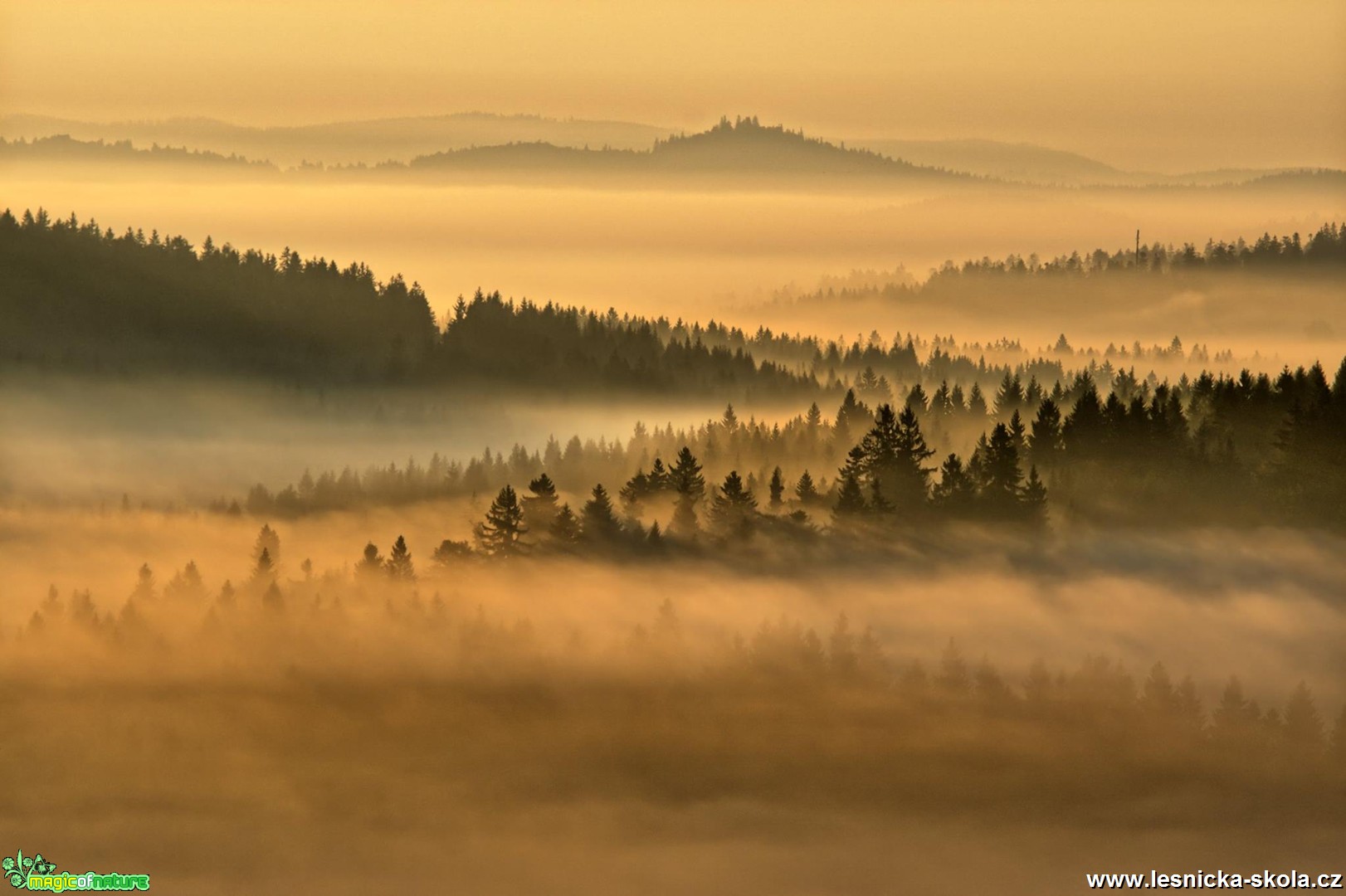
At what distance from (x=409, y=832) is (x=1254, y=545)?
77278mm

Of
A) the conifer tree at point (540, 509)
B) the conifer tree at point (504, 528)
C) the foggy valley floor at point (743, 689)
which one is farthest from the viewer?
the conifer tree at point (540, 509)

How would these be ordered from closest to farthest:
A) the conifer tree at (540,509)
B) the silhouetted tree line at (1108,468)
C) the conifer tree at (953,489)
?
the silhouetted tree line at (1108,468), the conifer tree at (953,489), the conifer tree at (540,509)

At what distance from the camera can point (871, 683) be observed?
187 meters

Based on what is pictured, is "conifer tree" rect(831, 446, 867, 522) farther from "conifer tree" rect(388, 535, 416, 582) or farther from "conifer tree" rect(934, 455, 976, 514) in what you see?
"conifer tree" rect(388, 535, 416, 582)

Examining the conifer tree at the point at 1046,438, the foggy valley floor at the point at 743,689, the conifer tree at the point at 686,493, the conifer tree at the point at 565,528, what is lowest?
the foggy valley floor at the point at 743,689

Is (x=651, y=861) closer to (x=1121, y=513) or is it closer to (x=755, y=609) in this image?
(x=755, y=609)

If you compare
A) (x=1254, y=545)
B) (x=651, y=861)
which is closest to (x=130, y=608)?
(x=651, y=861)

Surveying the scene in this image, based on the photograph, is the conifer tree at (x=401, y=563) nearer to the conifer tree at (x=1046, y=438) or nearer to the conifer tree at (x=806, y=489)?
the conifer tree at (x=806, y=489)

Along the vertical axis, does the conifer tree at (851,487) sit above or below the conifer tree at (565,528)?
above

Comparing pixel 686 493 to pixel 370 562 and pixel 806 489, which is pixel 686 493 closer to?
pixel 806 489

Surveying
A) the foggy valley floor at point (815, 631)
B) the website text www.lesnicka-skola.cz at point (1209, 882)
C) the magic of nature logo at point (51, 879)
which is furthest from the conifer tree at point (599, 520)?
the magic of nature logo at point (51, 879)

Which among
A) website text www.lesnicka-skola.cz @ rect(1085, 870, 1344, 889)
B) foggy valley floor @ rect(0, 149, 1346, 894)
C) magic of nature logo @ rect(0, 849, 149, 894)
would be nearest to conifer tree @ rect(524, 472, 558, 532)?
foggy valley floor @ rect(0, 149, 1346, 894)

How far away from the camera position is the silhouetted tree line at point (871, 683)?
165625 millimetres

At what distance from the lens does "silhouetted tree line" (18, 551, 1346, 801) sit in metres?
166
